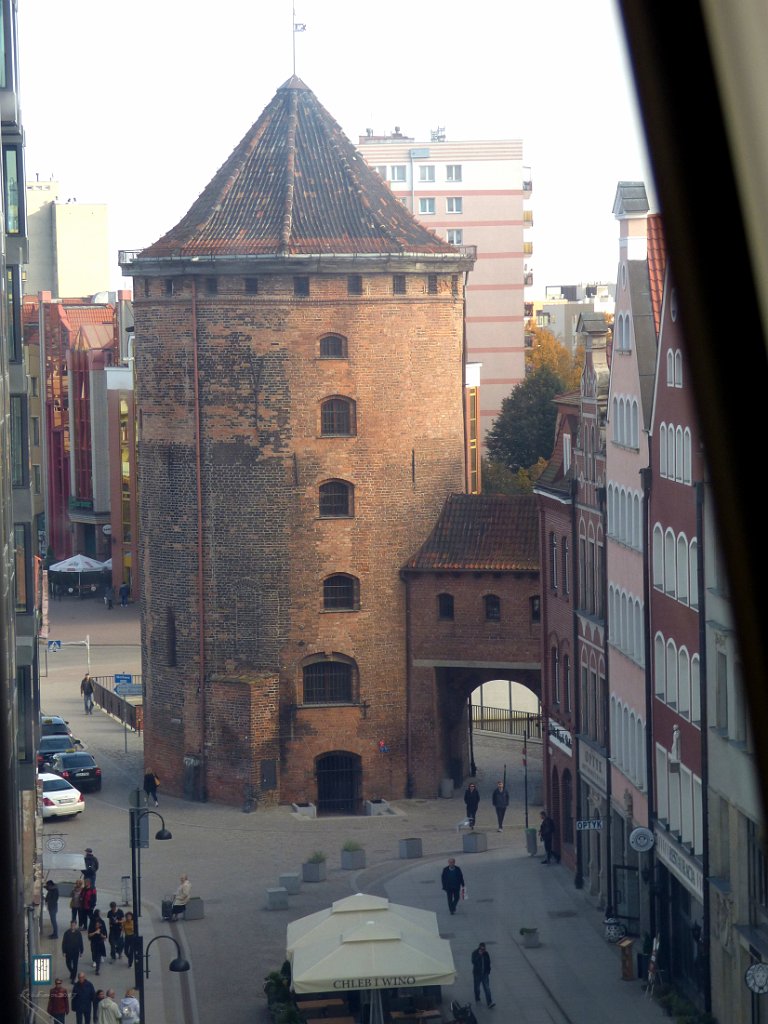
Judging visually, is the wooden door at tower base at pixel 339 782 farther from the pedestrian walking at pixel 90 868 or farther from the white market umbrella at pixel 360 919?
the white market umbrella at pixel 360 919

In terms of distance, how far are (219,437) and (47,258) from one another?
72.7m

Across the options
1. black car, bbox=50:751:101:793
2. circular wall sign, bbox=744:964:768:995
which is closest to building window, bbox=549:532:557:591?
black car, bbox=50:751:101:793

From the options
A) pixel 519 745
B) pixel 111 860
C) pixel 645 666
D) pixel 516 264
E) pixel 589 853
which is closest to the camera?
pixel 645 666

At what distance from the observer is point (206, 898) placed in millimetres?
34719

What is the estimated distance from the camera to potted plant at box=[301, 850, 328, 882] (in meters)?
35.6

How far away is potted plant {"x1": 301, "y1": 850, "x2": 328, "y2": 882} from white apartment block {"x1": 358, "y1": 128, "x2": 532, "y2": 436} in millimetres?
54504

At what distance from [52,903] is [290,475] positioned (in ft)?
46.6

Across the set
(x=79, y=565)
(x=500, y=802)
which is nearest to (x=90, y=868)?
(x=500, y=802)

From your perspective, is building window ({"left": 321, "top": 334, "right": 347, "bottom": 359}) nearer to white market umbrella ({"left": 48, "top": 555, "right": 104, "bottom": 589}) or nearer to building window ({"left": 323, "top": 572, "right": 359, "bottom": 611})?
building window ({"left": 323, "top": 572, "right": 359, "bottom": 611})

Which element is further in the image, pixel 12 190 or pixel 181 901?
pixel 181 901

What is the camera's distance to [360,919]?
25469 mm

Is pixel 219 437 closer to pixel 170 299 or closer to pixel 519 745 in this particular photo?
pixel 170 299

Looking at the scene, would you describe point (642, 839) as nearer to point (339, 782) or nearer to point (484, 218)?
point (339, 782)

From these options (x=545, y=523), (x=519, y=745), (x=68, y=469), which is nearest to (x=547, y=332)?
(x=68, y=469)
